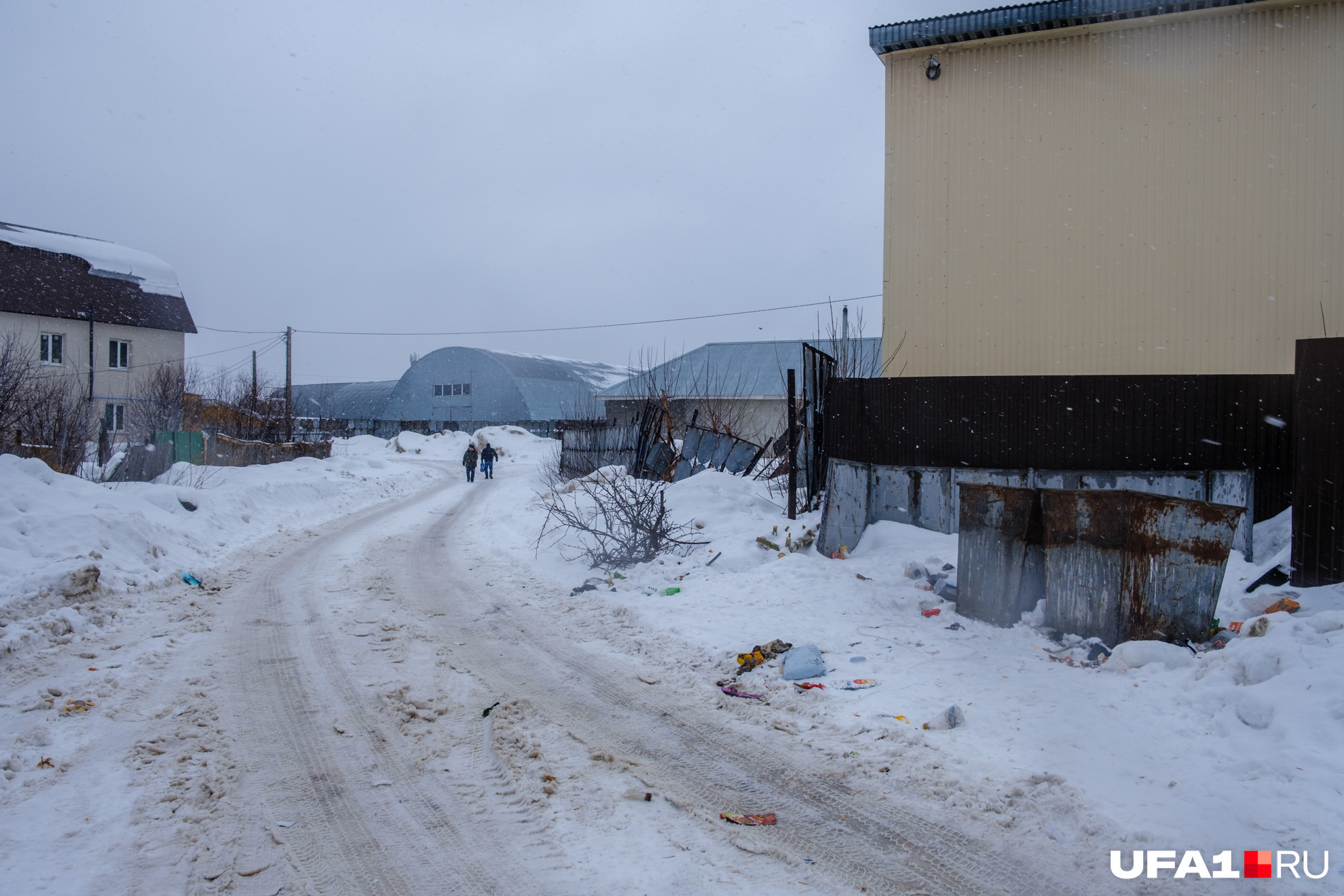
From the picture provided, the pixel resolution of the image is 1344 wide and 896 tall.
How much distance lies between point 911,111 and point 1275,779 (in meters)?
12.2

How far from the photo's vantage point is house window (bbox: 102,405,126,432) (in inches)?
1212

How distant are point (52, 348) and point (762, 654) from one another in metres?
35.4

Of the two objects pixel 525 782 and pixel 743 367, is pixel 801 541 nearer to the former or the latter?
pixel 525 782

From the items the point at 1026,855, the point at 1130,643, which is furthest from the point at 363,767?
the point at 1130,643

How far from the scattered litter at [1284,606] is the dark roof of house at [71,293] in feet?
123

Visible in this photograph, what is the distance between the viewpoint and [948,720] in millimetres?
4590

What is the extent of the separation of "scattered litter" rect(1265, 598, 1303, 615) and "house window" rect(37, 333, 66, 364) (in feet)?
121

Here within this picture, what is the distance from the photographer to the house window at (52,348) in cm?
2923

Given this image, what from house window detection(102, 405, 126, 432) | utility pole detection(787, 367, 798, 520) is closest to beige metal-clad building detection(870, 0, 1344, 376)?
utility pole detection(787, 367, 798, 520)

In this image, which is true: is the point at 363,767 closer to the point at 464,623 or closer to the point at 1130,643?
the point at 464,623

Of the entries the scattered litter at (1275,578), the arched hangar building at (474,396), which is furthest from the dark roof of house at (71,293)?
the scattered litter at (1275,578)

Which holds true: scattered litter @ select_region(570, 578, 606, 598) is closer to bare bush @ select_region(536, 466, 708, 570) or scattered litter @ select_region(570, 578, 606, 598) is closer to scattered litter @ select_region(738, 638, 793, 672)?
bare bush @ select_region(536, 466, 708, 570)

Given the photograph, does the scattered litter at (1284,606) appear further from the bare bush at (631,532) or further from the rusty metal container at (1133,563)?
the bare bush at (631,532)

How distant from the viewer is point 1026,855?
130 inches
